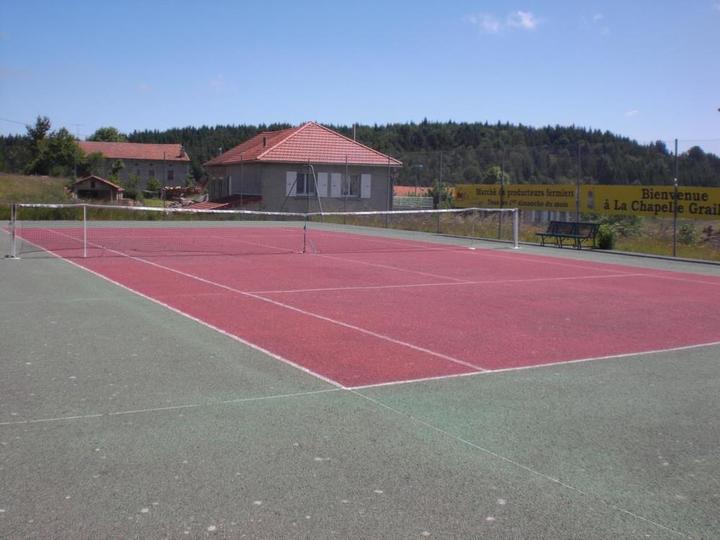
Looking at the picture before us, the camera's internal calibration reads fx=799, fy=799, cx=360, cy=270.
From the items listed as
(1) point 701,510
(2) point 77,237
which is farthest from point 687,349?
(2) point 77,237

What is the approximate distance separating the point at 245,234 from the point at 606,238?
1409cm

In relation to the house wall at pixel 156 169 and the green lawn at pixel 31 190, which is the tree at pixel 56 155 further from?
the house wall at pixel 156 169

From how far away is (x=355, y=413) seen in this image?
639cm

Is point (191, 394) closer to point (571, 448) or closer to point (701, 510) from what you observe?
point (571, 448)

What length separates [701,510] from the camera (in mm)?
4586

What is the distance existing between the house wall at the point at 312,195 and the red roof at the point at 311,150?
1.73ft

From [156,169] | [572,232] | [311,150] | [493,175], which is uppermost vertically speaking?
[156,169]

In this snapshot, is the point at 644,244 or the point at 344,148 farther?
the point at 344,148

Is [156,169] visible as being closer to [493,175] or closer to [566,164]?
[493,175]

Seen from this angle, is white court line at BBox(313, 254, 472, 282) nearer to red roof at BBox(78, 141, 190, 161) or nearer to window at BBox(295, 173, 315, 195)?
window at BBox(295, 173, 315, 195)

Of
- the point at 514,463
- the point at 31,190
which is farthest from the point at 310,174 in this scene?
the point at 514,463

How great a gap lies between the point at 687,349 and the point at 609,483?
199 inches

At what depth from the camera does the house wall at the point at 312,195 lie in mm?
52562

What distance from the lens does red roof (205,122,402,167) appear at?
2100 inches
